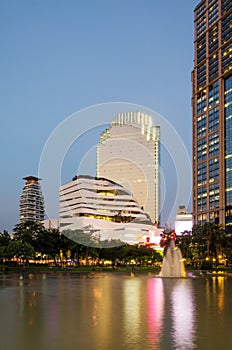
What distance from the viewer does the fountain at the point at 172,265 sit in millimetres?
82438

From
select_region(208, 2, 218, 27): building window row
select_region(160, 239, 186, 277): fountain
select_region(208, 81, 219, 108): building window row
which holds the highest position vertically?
select_region(208, 2, 218, 27): building window row

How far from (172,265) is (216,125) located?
113 metres

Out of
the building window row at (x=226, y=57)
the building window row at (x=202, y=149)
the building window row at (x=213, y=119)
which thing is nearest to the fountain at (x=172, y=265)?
the building window row at (x=213, y=119)

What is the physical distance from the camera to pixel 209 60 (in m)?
196

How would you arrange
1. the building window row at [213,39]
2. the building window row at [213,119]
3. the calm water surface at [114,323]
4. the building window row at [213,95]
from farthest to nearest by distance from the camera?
the building window row at [213,39], the building window row at [213,95], the building window row at [213,119], the calm water surface at [114,323]

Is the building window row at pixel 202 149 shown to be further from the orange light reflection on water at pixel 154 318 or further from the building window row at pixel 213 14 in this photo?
the orange light reflection on water at pixel 154 318

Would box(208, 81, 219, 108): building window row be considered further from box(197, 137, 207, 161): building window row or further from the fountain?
the fountain

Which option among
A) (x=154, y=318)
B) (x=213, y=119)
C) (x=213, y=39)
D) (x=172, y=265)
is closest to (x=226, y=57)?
(x=213, y=39)

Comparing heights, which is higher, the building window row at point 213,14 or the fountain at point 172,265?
the building window row at point 213,14

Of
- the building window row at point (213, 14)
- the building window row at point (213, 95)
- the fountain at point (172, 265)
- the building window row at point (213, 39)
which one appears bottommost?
the fountain at point (172, 265)

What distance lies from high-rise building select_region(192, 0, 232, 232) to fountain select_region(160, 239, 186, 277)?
293 ft

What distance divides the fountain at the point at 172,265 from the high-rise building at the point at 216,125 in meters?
89.2

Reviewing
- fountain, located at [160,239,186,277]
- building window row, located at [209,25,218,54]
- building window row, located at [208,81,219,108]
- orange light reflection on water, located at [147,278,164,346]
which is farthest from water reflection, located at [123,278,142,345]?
building window row, located at [209,25,218,54]

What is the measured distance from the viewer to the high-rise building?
179375 millimetres
